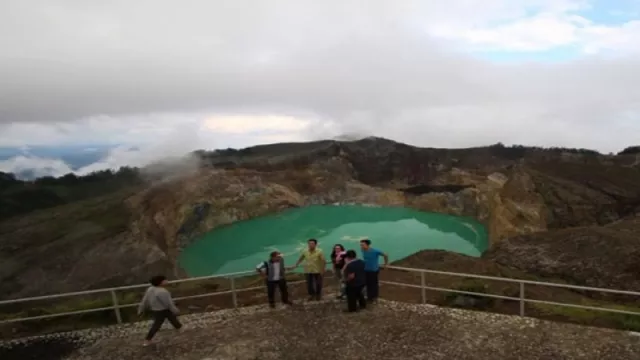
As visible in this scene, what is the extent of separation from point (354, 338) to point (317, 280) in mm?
2367

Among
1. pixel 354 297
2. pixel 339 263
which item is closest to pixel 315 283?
pixel 339 263

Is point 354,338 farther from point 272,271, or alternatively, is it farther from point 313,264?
point 272,271

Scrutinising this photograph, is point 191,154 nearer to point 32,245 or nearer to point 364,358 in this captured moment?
point 32,245

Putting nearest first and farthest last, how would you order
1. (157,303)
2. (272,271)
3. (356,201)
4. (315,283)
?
(157,303) < (272,271) < (315,283) < (356,201)

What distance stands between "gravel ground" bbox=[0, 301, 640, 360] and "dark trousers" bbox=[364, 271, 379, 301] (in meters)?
0.26

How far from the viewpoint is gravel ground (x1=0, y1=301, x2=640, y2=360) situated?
8859 mm

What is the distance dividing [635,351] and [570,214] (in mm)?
37768

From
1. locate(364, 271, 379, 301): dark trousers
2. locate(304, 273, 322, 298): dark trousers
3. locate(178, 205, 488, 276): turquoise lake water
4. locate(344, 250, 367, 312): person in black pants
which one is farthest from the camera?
locate(178, 205, 488, 276): turquoise lake water

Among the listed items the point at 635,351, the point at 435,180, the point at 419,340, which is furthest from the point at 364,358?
the point at 435,180

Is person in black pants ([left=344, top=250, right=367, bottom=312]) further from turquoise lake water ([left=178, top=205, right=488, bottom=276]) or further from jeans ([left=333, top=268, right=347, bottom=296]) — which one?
turquoise lake water ([left=178, top=205, right=488, bottom=276])

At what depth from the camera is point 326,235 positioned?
57875mm

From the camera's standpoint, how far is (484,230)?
65062 millimetres

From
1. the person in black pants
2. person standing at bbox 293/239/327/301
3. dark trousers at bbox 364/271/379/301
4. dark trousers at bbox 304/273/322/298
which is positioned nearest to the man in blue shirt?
dark trousers at bbox 364/271/379/301

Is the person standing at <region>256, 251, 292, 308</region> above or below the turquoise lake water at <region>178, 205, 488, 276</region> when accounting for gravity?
above
